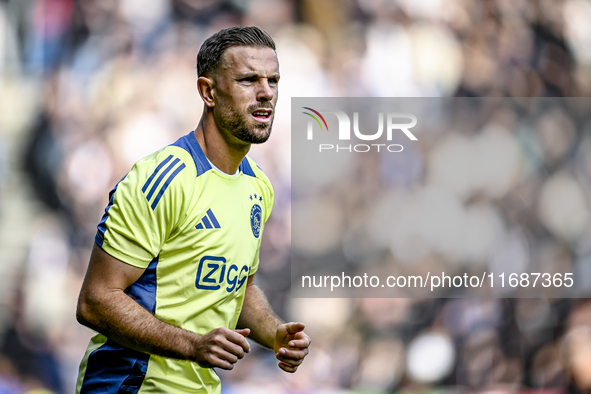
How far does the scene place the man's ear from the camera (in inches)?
88.9

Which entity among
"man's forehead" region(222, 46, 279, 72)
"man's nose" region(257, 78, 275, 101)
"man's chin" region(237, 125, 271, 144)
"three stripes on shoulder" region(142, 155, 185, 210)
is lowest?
"three stripes on shoulder" region(142, 155, 185, 210)

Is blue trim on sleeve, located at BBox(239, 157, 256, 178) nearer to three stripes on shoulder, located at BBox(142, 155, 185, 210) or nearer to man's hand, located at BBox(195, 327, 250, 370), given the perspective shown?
three stripes on shoulder, located at BBox(142, 155, 185, 210)

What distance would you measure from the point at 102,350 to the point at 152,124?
2.40 m

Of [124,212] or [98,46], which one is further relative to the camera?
[98,46]

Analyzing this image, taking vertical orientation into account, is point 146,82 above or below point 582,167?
above

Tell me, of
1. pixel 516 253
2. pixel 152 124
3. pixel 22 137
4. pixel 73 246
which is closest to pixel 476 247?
pixel 516 253

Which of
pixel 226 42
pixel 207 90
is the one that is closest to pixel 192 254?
pixel 207 90

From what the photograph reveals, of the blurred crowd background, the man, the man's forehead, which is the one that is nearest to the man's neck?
the man

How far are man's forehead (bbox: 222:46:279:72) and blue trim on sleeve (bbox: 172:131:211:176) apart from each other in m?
0.30

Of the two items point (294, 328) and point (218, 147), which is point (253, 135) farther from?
point (294, 328)

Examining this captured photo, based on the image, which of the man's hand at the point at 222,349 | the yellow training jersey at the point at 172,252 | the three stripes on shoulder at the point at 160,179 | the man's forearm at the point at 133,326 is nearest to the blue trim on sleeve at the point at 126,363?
the yellow training jersey at the point at 172,252

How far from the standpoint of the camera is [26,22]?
A: 426 centimetres

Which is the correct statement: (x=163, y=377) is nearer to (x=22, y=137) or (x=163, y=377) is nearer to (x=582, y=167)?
(x=22, y=137)

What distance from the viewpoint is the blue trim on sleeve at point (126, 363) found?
2.02 meters
